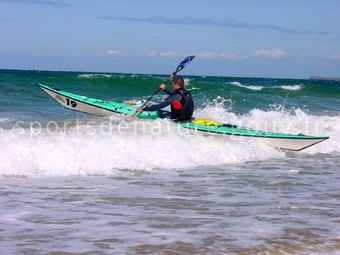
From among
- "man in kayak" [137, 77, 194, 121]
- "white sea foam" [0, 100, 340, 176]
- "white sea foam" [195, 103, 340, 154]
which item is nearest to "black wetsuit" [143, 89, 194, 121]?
"man in kayak" [137, 77, 194, 121]

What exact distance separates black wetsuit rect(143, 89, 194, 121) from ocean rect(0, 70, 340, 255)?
359 mm

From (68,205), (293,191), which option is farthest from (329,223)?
(68,205)

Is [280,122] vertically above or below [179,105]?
below

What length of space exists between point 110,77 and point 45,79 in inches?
146

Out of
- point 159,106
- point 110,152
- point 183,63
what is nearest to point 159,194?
point 110,152

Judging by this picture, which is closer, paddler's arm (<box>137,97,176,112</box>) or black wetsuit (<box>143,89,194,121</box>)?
paddler's arm (<box>137,97,176,112</box>)

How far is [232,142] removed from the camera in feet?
32.9

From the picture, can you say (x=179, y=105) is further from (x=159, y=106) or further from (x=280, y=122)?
(x=280, y=122)

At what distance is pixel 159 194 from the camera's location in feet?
19.8

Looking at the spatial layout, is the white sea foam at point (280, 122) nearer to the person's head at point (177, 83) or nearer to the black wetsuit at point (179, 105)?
the black wetsuit at point (179, 105)

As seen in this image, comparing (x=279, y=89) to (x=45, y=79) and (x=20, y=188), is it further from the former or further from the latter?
(x=20, y=188)

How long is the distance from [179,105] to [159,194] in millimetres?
4185

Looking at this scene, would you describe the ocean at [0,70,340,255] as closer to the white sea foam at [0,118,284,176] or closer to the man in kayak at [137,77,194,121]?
the white sea foam at [0,118,284,176]

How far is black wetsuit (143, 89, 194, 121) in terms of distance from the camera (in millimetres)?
9970
